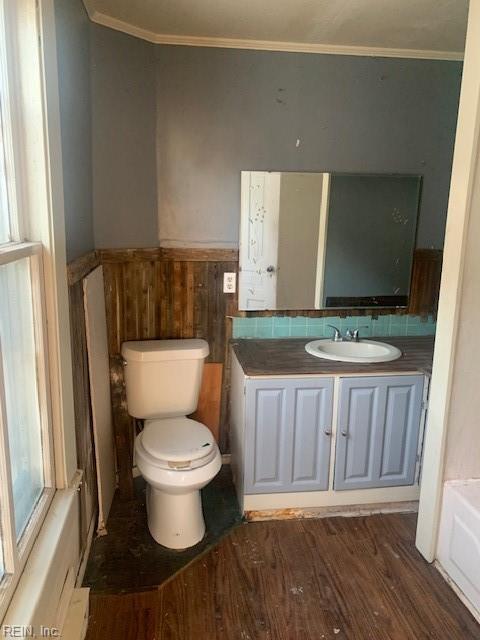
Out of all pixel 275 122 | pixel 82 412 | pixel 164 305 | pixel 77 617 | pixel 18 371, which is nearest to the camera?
pixel 18 371

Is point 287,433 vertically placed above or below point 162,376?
below

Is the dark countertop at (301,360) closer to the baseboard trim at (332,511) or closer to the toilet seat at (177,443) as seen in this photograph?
the toilet seat at (177,443)

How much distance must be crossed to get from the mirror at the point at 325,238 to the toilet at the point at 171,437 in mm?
531

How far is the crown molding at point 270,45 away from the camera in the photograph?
244 centimetres

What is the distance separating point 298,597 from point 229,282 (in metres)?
1.59

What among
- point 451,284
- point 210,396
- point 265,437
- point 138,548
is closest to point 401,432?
point 265,437

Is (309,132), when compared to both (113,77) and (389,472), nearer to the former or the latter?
(113,77)

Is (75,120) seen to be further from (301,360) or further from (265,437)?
(265,437)

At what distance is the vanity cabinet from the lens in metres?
2.41

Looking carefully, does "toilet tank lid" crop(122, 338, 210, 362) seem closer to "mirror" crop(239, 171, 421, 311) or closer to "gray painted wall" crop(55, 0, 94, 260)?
"mirror" crop(239, 171, 421, 311)

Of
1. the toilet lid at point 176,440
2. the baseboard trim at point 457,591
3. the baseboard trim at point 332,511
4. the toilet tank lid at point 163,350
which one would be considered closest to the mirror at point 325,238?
the toilet tank lid at point 163,350

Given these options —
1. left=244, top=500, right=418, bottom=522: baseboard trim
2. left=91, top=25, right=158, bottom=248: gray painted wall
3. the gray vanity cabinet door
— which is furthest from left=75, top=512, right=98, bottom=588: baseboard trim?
left=91, top=25, right=158, bottom=248: gray painted wall

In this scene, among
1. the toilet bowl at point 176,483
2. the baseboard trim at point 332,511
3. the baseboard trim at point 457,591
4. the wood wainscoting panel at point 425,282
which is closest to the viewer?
the baseboard trim at point 457,591

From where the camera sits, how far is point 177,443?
234 centimetres
